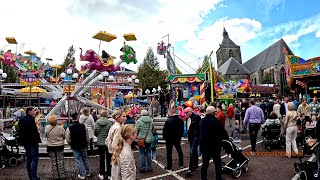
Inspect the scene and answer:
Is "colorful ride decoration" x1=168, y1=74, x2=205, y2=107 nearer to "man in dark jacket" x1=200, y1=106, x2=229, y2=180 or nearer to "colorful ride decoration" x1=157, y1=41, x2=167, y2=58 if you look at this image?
"colorful ride decoration" x1=157, y1=41, x2=167, y2=58

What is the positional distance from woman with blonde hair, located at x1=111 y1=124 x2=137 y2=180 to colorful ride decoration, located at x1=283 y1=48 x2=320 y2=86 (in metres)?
22.0

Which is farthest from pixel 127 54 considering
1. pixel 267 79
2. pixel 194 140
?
pixel 267 79

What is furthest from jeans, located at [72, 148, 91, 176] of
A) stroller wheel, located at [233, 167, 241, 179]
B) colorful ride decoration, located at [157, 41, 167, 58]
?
colorful ride decoration, located at [157, 41, 167, 58]

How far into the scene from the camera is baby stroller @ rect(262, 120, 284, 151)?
10352 millimetres

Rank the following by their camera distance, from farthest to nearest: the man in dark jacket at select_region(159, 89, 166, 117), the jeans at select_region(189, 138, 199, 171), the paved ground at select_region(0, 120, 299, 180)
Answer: the man in dark jacket at select_region(159, 89, 166, 117), the jeans at select_region(189, 138, 199, 171), the paved ground at select_region(0, 120, 299, 180)

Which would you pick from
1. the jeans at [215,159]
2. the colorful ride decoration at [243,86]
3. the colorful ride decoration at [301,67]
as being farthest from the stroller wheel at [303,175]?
the colorful ride decoration at [243,86]

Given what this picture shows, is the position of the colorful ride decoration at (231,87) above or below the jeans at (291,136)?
above

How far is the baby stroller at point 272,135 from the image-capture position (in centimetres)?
1035

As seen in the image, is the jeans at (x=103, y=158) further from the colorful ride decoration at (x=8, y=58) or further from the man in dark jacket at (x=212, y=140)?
the colorful ride decoration at (x=8, y=58)

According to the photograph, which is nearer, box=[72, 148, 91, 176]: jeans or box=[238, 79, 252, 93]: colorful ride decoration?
box=[72, 148, 91, 176]: jeans

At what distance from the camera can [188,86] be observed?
715 inches

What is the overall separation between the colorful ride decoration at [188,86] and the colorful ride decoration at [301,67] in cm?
935

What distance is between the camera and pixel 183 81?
17656 millimetres

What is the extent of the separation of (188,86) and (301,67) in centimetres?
1090
